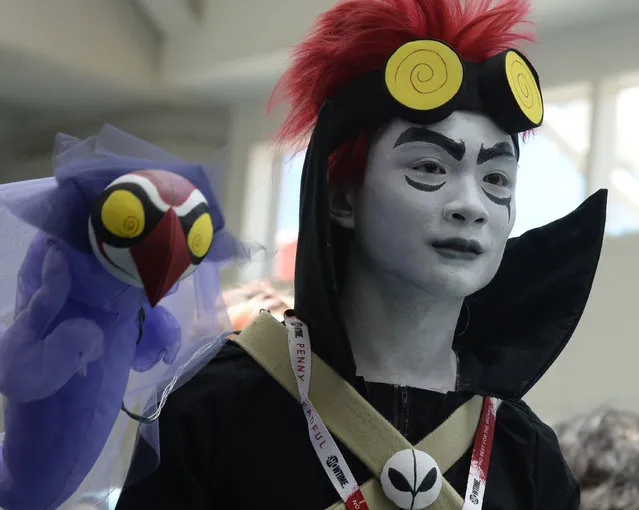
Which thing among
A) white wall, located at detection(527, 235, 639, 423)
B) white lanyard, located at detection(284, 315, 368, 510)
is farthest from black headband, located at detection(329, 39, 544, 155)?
white wall, located at detection(527, 235, 639, 423)

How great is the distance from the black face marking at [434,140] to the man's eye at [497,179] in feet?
0.16

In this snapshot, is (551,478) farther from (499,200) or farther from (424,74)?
(424,74)

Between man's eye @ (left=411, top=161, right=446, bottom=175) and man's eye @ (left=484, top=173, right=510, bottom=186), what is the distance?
6 cm

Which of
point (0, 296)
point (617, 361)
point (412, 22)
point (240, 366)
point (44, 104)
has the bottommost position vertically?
point (617, 361)

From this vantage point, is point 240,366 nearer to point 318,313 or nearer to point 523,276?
point 318,313

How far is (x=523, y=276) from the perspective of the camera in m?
1.06

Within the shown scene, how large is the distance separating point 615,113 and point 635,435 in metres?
1.06

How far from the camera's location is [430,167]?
34.8 inches

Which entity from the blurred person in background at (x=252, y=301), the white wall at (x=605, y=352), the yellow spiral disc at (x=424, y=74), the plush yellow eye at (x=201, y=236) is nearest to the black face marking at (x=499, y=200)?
the yellow spiral disc at (x=424, y=74)

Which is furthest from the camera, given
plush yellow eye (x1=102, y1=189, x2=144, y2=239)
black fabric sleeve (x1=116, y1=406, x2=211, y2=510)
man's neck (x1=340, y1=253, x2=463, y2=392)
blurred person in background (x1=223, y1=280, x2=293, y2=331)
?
blurred person in background (x1=223, y1=280, x2=293, y2=331)

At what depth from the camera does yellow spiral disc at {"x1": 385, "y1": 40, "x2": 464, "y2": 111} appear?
870 mm

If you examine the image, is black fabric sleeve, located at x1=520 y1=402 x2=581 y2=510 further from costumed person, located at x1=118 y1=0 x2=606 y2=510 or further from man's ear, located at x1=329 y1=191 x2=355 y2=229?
man's ear, located at x1=329 y1=191 x2=355 y2=229

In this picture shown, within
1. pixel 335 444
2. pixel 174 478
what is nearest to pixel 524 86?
pixel 335 444

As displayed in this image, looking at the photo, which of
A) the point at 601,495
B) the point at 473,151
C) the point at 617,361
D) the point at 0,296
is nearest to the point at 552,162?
the point at 617,361
